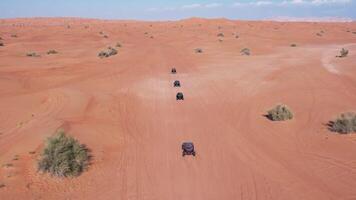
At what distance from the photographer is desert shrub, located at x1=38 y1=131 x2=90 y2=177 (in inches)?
527

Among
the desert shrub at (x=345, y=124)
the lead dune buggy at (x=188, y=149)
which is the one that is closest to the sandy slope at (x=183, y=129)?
the lead dune buggy at (x=188, y=149)

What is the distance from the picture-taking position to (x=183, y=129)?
1889cm

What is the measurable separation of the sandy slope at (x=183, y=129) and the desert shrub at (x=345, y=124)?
1.33 feet

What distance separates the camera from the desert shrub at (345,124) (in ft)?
57.7

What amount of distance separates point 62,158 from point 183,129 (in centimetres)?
679

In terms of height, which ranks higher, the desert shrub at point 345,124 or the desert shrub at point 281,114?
the desert shrub at point 281,114

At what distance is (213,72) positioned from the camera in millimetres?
34594

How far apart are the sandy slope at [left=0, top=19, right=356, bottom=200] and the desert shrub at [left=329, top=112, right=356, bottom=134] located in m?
0.41

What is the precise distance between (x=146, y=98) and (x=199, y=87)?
488 cm

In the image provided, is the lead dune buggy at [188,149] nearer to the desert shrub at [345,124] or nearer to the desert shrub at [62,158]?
the desert shrub at [62,158]

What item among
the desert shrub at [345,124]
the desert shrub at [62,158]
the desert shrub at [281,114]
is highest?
the desert shrub at [281,114]

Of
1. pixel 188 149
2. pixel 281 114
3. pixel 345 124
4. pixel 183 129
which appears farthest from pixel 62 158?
pixel 345 124

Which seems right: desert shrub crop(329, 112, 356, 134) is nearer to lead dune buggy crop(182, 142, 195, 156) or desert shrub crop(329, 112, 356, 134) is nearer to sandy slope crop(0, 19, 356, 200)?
sandy slope crop(0, 19, 356, 200)

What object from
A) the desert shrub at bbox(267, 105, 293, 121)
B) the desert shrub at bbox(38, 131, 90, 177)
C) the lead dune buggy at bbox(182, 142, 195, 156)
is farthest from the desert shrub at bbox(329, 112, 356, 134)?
the desert shrub at bbox(38, 131, 90, 177)
